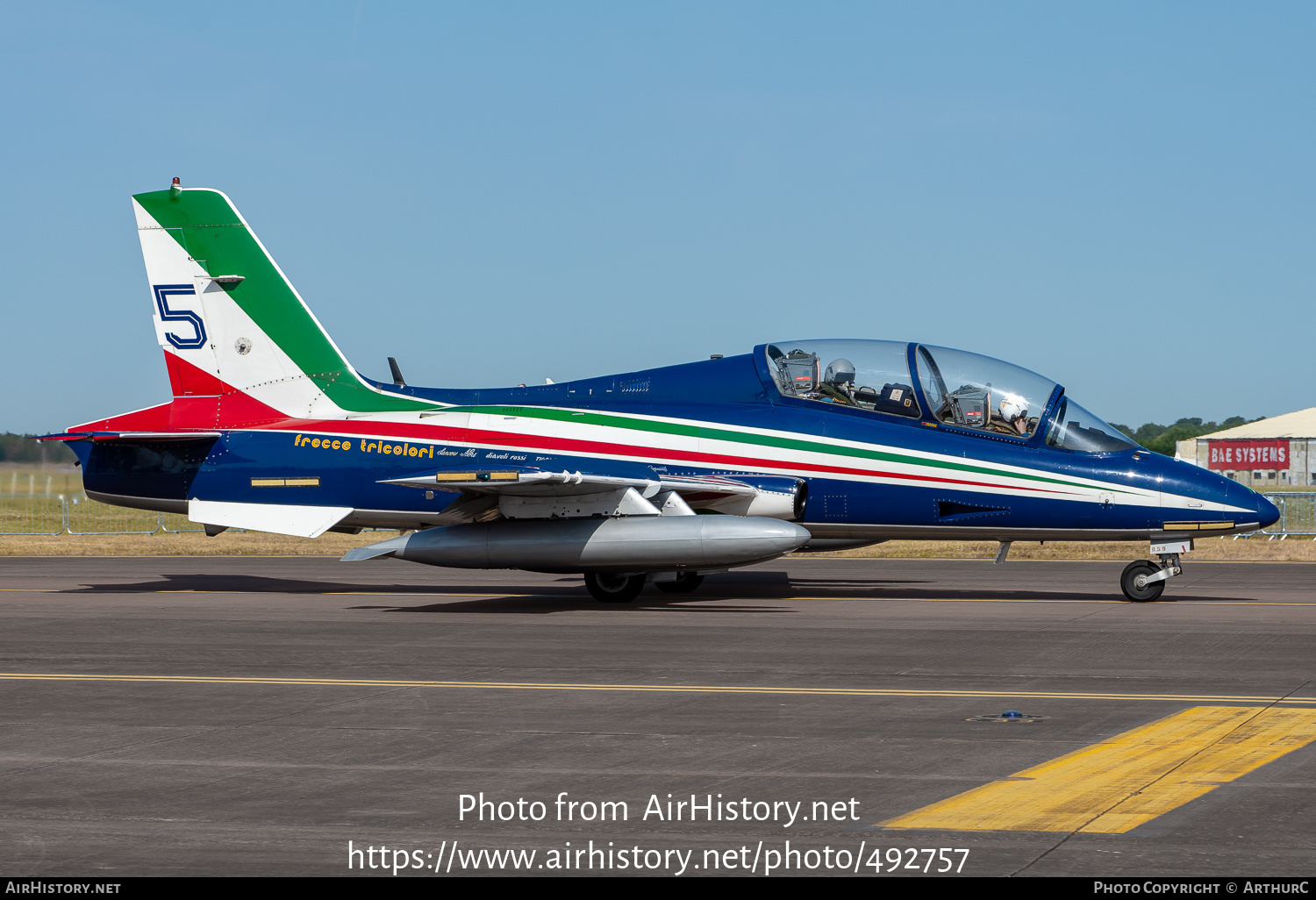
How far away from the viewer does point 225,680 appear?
10.8 metres

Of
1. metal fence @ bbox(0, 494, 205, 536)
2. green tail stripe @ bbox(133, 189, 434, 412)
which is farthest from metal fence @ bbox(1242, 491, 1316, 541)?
metal fence @ bbox(0, 494, 205, 536)

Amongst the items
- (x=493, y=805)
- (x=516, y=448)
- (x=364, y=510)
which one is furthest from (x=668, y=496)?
(x=493, y=805)

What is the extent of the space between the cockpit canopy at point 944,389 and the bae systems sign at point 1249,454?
7691 cm

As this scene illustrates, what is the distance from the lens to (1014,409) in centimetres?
1658

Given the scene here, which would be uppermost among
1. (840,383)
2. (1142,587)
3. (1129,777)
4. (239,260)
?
(239,260)

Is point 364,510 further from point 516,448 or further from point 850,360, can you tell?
point 850,360

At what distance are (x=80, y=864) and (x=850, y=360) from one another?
43.1ft

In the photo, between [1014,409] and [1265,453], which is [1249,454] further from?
[1014,409]

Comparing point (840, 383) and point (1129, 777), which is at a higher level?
point (840, 383)

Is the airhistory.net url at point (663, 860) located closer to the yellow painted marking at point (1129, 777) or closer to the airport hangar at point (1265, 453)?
the yellow painted marking at point (1129, 777)

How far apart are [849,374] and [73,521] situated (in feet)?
96.1

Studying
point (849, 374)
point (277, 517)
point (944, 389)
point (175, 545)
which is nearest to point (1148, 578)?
point (944, 389)

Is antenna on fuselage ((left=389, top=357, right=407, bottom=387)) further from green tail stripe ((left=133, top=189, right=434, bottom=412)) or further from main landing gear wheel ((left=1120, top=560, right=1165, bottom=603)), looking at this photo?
main landing gear wheel ((left=1120, top=560, right=1165, bottom=603))

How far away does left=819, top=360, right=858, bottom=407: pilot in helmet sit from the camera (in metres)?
17.2
